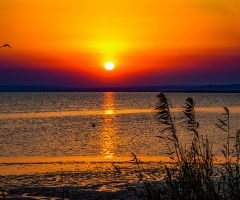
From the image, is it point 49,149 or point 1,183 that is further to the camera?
→ point 49,149

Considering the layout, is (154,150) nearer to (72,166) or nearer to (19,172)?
(72,166)

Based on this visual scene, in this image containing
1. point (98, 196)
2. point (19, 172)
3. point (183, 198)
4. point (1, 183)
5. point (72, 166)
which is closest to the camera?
point (183, 198)

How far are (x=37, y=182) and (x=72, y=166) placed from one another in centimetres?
531

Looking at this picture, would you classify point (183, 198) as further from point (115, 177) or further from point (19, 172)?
point (19, 172)

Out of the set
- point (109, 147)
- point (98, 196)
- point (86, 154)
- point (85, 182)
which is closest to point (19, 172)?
point (85, 182)

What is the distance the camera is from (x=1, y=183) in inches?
685

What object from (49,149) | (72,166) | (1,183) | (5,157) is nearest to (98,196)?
(1,183)

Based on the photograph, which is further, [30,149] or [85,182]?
[30,149]

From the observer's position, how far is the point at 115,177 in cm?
1875

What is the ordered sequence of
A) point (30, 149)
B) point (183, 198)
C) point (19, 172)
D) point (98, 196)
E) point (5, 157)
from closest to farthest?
point (183, 198) < point (98, 196) < point (19, 172) < point (5, 157) < point (30, 149)

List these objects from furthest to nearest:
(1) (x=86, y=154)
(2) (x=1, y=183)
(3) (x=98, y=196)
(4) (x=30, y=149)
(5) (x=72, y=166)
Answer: (4) (x=30, y=149), (1) (x=86, y=154), (5) (x=72, y=166), (2) (x=1, y=183), (3) (x=98, y=196)

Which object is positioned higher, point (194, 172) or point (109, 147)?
point (194, 172)

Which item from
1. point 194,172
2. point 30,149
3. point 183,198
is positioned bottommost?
point 30,149

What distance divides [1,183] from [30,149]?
16.8 m
